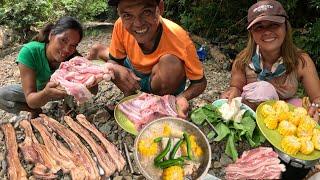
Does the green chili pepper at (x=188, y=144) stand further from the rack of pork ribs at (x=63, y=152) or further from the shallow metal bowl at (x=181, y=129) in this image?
the rack of pork ribs at (x=63, y=152)

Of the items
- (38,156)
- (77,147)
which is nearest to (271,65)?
(77,147)

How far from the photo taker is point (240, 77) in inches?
164

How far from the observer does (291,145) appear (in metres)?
3.20

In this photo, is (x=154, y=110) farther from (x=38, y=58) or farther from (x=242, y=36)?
(x=242, y=36)

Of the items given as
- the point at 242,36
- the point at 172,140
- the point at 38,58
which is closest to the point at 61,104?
the point at 38,58

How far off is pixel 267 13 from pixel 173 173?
177 centimetres

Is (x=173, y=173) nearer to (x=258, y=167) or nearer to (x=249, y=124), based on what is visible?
(x=258, y=167)

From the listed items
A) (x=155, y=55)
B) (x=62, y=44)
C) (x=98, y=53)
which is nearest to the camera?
(x=62, y=44)

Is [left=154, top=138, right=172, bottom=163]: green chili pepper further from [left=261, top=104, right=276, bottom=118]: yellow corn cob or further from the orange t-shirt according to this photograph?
the orange t-shirt

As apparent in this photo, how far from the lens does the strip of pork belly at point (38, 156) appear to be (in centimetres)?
302

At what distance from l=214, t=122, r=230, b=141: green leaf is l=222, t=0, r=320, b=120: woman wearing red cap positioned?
41 centimetres

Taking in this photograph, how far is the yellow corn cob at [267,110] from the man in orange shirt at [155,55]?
2.31 ft

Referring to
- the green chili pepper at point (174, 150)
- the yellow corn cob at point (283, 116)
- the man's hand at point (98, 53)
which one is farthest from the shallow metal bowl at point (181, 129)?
the man's hand at point (98, 53)

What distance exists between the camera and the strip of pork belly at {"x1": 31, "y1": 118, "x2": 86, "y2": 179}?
120 inches
